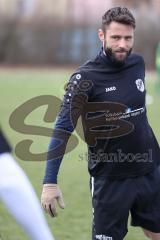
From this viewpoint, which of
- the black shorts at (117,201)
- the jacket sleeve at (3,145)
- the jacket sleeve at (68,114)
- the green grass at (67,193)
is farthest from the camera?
the green grass at (67,193)

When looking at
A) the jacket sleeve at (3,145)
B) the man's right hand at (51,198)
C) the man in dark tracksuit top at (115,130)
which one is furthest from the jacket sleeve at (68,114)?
the jacket sleeve at (3,145)

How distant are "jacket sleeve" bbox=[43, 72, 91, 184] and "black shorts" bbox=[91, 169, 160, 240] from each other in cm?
42

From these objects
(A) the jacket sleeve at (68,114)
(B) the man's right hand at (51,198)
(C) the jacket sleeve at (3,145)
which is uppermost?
(C) the jacket sleeve at (3,145)

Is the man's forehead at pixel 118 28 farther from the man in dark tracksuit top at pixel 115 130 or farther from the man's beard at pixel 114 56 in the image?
the man's beard at pixel 114 56

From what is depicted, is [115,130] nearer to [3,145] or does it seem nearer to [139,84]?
[139,84]

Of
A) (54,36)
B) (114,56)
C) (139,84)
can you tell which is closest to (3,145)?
(114,56)

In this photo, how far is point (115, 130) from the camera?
163 inches

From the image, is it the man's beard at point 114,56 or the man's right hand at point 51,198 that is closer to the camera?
the man's right hand at point 51,198

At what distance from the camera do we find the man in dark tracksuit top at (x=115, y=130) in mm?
3977

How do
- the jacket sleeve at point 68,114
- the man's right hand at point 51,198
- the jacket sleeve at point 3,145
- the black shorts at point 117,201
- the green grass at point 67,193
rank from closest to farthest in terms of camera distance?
the jacket sleeve at point 3,145, the man's right hand at point 51,198, the jacket sleeve at point 68,114, the black shorts at point 117,201, the green grass at point 67,193

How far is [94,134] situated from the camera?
4152 millimetres

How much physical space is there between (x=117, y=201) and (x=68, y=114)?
66cm

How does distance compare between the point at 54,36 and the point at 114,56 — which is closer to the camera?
the point at 114,56

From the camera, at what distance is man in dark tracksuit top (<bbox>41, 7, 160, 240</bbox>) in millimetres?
3977
